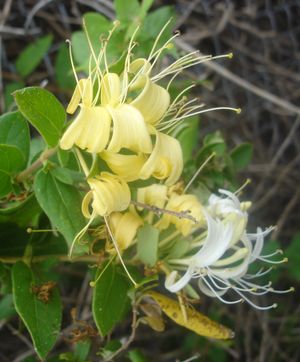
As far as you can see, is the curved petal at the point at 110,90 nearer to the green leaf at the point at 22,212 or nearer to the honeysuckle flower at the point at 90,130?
the honeysuckle flower at the point at 90,130

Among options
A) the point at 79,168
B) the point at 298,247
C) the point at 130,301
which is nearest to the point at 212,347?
the point at 298,247

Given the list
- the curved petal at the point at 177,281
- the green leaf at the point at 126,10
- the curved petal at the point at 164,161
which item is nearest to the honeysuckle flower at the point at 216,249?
the curved petal at the point at 177,281

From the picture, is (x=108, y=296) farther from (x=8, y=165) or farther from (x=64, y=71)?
(x=64, y=71)

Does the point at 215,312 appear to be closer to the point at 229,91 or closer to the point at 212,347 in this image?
the point at 212,347

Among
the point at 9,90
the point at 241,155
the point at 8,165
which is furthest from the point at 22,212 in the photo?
the point at 9,90

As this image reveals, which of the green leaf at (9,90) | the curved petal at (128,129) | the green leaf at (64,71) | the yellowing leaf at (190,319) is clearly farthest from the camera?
the green leaf at (64,71)

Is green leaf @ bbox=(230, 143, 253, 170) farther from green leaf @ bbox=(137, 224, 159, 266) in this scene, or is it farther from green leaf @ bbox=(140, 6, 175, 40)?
green leaf @ bbox=(137, 224, 159, 266)

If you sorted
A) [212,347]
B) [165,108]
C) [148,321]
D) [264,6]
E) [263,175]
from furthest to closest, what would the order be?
[264,6], [263,175], [212,347], [148,321], [165,108]
